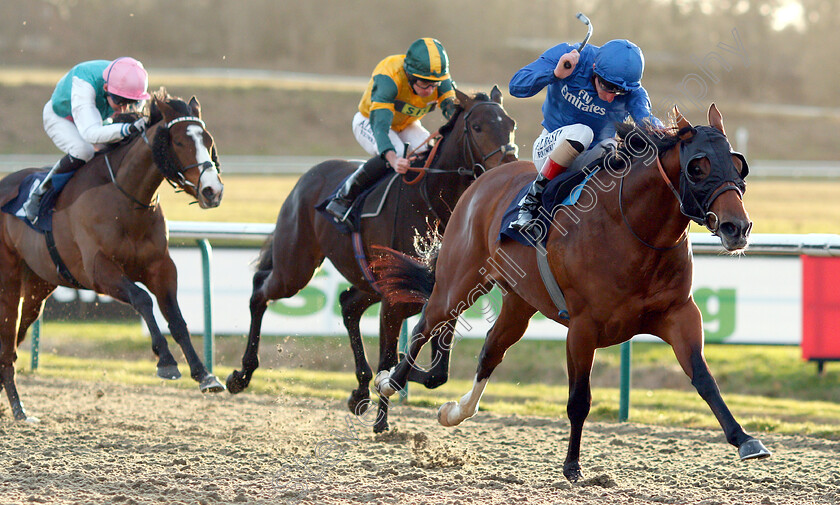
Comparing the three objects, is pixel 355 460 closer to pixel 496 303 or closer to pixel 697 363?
pixel 697 363

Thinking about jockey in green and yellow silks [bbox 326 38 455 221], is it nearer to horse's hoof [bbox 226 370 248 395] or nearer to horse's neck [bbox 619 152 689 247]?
horse's hoof [bbox 226 370 248 395]

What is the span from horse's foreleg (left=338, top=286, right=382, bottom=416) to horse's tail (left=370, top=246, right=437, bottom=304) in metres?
0.88

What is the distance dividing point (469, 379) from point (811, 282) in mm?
3061

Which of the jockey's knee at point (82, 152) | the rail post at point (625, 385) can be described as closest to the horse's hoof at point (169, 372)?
the jockey's knee at point (82, 152)

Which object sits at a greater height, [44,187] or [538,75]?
[538,75]

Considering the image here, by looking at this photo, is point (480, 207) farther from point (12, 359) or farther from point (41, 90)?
point (41, 90)

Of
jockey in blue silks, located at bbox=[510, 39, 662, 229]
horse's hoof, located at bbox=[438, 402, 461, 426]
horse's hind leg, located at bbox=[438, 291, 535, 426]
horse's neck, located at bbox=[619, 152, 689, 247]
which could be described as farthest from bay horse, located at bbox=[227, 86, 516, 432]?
Answer: horse's neck, located at bbox=[619, 152, 689, 247]

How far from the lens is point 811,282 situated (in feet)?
23.9

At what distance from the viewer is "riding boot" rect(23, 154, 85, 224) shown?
19.2 feet

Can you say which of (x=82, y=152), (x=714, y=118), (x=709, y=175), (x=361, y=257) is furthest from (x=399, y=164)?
(x=709, y=175)

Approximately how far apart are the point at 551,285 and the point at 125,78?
10.2 ft

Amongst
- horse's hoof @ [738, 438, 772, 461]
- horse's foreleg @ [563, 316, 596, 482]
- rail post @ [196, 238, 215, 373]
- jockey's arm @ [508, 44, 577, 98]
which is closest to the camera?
horse's hoof @ [738, 438, 772, 461]

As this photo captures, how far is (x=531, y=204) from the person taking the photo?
4141 mm

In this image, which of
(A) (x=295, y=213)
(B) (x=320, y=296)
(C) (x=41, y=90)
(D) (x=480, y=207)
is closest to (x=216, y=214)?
(B) (x=320, y=296)
